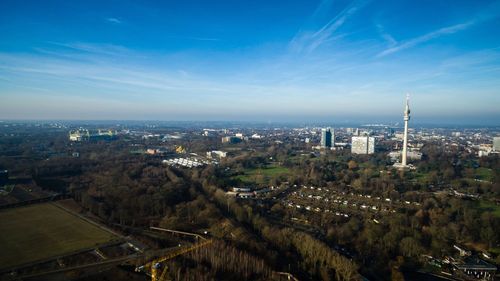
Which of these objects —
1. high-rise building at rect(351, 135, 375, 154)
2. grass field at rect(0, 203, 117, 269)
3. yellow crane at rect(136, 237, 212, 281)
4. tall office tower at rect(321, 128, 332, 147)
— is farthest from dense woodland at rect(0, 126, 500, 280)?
tall office tower at rect(321, 128, 332, 147)

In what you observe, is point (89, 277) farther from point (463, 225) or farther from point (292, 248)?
point (463, 225)

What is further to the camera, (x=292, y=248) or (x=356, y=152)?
(x=356, y=152)

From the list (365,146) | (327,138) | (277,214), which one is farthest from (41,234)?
(327,138)

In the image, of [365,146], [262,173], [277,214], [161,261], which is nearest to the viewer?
[161,261]

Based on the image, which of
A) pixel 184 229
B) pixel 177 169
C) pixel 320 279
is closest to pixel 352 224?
pixel 320 279

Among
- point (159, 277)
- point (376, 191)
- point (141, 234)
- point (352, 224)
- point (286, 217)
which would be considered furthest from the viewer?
point (376, 191)

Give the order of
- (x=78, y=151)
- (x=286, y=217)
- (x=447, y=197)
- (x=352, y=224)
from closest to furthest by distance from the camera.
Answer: (x=352, y=224)
(x=286, y=217)
(x=447, y=197)
(x=78, y=151)

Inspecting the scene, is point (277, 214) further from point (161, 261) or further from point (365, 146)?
point (365, 146)
